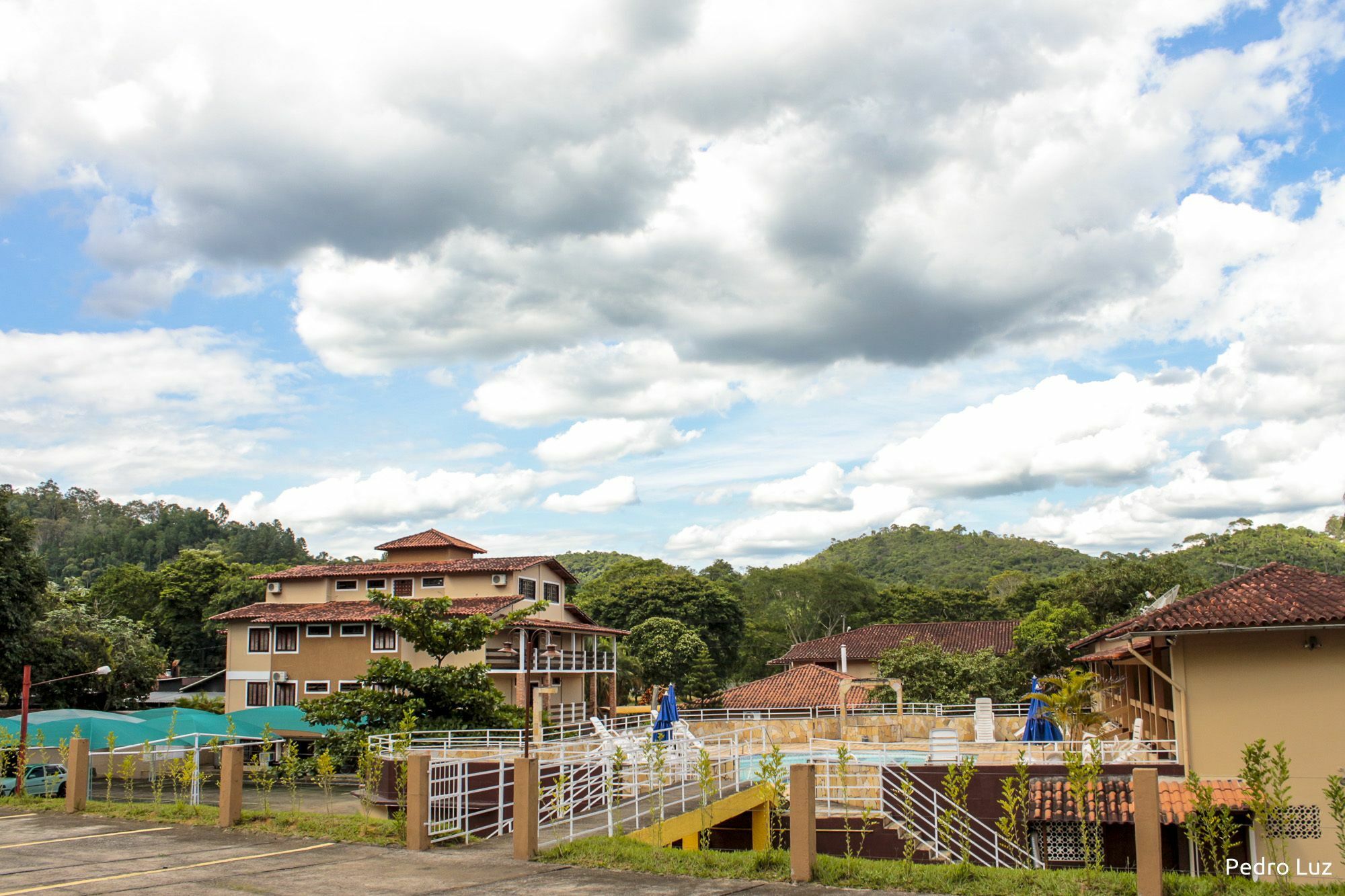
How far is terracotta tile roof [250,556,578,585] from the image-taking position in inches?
1769

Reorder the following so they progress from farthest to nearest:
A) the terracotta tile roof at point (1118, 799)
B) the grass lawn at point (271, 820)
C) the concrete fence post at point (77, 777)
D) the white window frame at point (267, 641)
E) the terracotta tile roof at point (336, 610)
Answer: the white window frame at point (267, 641)
the terracotta tile roof at point (336, 610)
the concrete fence post at point (77, 777)
the terracotta tile roof at point (1118, 799)
the grass lawn at point (271, 820)

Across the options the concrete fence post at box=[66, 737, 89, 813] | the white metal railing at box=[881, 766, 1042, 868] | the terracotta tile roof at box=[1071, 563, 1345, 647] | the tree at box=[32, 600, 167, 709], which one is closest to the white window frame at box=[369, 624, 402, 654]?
the tree at box=[32, 600, 167, 709]

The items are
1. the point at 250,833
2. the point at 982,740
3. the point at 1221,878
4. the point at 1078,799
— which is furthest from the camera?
the point at 982,740

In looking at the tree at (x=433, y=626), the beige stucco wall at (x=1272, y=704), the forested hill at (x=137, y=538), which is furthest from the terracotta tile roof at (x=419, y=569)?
the forested hill at (x=137, y=538)

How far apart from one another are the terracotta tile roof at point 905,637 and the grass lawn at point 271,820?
38.8 meters

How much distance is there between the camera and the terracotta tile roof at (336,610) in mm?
41375

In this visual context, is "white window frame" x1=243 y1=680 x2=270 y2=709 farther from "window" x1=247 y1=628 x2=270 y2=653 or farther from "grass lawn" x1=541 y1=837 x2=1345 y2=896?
"grass lawn" x1=541 y1=837 x2=1345 y2=896

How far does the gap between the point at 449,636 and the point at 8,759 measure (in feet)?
36.3

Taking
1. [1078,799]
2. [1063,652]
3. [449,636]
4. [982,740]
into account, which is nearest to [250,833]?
[449,636]

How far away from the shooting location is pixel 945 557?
128875mm

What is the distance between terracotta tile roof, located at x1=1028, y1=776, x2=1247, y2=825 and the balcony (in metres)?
22.0

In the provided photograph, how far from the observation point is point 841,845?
61.4 ft

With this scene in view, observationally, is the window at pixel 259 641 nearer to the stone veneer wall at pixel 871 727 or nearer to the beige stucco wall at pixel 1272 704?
the stone veneer wall at pixel 871 727

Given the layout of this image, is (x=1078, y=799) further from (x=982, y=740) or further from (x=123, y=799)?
(x=123, y=799)
